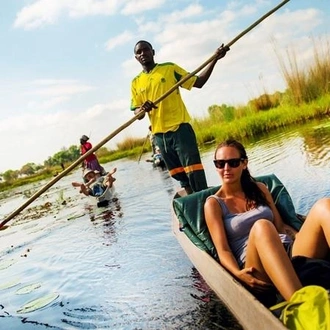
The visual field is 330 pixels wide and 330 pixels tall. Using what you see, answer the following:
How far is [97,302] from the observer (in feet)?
14.6

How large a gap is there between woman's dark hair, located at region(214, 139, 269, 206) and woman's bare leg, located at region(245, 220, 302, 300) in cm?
58

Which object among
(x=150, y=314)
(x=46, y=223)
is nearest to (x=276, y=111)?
(x=46, y=223)

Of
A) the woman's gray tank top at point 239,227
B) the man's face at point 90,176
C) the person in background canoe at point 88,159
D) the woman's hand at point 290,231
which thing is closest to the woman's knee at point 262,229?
the woman's gray tank top at point 239,227

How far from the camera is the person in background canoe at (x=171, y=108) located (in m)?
4.93

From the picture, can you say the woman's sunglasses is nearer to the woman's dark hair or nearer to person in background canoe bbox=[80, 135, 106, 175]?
the woman's dark hair

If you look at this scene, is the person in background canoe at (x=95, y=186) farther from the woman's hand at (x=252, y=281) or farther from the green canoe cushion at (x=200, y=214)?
the woman's hand at (x=252, y=281)

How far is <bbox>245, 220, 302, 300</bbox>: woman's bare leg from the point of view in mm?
2381

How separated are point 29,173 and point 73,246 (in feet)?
146

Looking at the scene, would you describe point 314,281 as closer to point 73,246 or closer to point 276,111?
point 73,246

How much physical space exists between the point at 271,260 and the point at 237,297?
1.05 feet

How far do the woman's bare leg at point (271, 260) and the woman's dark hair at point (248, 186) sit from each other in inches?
22.8

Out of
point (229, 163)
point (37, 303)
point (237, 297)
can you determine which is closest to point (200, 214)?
point (229, 163)

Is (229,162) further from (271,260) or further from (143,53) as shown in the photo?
(143,53)

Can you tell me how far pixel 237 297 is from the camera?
2590 mm
